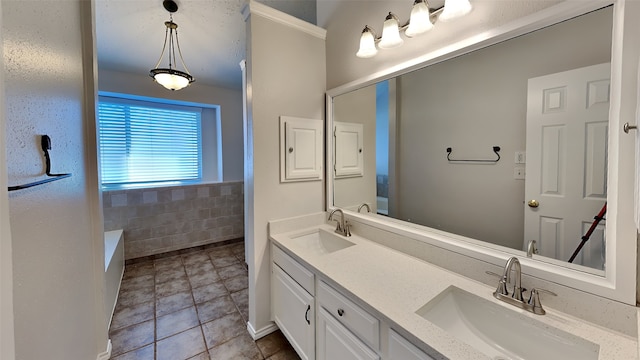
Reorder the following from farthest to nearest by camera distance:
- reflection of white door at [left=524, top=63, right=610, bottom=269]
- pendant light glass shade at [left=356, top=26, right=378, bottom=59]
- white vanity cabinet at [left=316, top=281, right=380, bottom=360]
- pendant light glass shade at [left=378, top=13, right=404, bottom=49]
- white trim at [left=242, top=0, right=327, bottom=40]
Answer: white trim at [left=242, top=0, right=327, bottom=40] < pendant light glass shade at [left=356, top=26, right=378, bottom=59] < pendant light glass shade at [left=378, top=13, right=404, bottom=49] < white vanity cabinet at [left=316, top=281, right=380, bottom=360] < reflection of white door at [left=524, top=63, right=610, bottom=269]

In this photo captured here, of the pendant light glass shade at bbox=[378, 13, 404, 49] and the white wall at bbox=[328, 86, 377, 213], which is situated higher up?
the pendant light glass shade at bbox=[378, 13, 404, 49]

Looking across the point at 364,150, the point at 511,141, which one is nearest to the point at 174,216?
the point at 364,150

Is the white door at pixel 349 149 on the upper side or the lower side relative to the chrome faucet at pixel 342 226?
upper

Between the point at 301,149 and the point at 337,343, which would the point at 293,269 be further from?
the point at 301,149

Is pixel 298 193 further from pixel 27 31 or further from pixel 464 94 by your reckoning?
pixel 27 31

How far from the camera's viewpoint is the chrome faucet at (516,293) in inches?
35.4

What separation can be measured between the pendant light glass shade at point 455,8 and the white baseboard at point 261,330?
88.9 inches

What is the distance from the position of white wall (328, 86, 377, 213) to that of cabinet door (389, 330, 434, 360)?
101 cm

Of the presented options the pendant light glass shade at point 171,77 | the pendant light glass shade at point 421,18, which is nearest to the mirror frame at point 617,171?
the pendant light glass shade at point 421,18

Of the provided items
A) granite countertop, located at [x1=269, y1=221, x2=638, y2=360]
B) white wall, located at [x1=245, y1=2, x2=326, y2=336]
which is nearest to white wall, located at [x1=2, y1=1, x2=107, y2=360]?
white wall, located at [x1=245, y1=2, x2=326, y2=336]

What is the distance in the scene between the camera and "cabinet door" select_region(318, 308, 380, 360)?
3.40 ft

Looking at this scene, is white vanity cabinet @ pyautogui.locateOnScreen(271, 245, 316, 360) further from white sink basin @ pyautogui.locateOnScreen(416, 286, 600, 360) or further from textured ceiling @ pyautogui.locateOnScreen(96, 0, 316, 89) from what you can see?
textured ceiling @ pyautogui.locateOnScreen(96, 0, 316, 89)

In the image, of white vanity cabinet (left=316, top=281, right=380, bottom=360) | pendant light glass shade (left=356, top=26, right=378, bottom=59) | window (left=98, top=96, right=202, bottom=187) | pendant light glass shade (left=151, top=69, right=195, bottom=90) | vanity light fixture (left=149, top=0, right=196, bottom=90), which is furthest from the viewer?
window (left=98, top=96, right=202, bottom=187)

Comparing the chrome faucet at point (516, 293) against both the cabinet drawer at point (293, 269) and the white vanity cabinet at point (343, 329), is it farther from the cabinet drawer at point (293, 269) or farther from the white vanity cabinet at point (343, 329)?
the cabinet drawer at point (293, 269)
